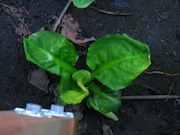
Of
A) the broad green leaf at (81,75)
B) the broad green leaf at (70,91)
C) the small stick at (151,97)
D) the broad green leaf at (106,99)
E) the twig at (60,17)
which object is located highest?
the twig at (60,17)

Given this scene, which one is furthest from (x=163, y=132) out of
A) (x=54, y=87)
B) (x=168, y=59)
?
(x=54, y=87)

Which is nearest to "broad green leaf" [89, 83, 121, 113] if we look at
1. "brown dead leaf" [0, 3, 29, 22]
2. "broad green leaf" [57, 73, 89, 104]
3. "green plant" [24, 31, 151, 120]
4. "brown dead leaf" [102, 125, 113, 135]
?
"green plant" [24, 31, 151, 120]

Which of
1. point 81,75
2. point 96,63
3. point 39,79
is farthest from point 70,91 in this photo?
point 39,79

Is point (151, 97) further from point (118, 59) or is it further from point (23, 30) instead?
point (23, 30)

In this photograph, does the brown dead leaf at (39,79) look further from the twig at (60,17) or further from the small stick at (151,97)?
the small stick at (151,97)

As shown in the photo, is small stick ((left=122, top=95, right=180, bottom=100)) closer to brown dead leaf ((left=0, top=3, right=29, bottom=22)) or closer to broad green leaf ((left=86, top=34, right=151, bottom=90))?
broad green leaf ((left=86, top=34, right=151, bottom=90))

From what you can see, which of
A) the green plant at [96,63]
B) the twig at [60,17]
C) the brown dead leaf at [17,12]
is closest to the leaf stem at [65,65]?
the green plant at [96,63]

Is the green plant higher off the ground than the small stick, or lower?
higher
